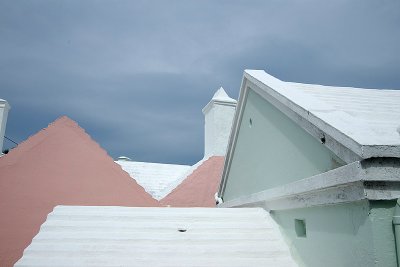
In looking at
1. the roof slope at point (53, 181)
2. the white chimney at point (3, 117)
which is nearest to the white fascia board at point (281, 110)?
the roof slope at point (53, 181)

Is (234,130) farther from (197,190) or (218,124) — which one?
(218,124)

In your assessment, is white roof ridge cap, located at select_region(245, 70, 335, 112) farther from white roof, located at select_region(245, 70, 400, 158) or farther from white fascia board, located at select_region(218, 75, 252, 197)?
white fascia board, located at select_region(218, 75, 252, 197)

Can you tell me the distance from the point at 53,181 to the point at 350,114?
4.48 m

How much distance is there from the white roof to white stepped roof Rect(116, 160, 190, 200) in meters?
9.18

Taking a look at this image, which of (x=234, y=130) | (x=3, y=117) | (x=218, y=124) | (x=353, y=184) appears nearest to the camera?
(x=353, y=184)

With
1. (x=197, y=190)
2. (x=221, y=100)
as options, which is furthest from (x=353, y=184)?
(x=221, y=100)

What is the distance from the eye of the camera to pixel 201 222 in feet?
12.7

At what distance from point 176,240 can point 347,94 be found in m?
3.40

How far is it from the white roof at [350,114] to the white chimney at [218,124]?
680 cm

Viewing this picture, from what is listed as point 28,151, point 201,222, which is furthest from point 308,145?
point 28,151

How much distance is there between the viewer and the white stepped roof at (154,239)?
9.96 feet

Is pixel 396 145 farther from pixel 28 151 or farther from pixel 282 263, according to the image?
pixel 28 151

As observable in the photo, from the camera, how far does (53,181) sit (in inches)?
196

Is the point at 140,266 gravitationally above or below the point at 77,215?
below
